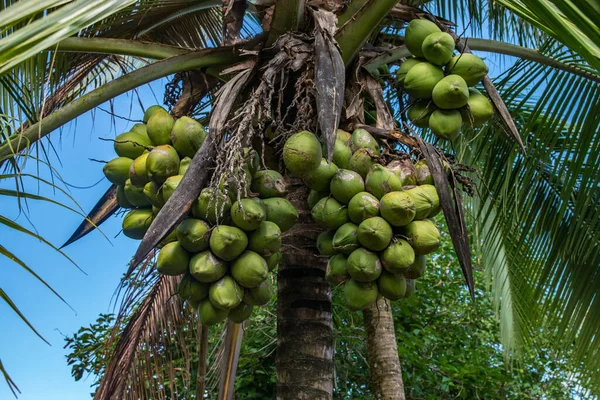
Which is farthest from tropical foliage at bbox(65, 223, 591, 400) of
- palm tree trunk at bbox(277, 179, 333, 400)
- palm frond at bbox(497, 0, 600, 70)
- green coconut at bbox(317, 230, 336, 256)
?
palm frond at bbox(497, 0, 600, 70)

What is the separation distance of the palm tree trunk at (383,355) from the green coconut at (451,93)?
212 cm

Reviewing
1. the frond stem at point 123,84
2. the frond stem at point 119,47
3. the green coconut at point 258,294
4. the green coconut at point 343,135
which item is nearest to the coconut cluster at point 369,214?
the green coconut at point 343,135

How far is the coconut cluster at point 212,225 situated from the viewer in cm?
182

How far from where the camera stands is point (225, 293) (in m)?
1.84

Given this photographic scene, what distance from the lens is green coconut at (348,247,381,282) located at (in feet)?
6.11

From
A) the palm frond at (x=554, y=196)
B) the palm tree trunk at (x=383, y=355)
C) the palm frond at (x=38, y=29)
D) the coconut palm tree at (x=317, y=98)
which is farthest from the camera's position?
the palm tree trunk at (x=383, y=355)

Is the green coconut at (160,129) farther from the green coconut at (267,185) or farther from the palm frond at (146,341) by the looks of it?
the palm frond at (146,341)

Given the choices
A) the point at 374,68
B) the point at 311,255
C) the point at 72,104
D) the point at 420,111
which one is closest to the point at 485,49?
the point at 374,68

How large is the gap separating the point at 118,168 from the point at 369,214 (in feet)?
2.77

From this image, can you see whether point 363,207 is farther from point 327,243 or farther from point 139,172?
point 139,172

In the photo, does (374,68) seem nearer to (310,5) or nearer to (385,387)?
(310,5)

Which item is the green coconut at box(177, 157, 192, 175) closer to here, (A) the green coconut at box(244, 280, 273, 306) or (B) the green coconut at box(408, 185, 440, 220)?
(A) the green coconut at box(244, 280, 273, 306)

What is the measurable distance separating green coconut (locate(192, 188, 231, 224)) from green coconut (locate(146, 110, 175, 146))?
1.18 feet

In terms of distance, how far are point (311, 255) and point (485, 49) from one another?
1201mm
